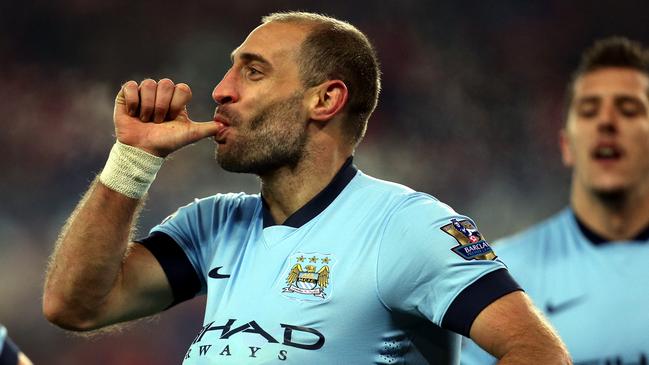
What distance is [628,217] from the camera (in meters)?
4.89

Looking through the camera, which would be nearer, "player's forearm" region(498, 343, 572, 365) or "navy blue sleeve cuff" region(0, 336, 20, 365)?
"player's forearm" region(498, 343, 572, 365)

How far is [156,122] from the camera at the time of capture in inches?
119

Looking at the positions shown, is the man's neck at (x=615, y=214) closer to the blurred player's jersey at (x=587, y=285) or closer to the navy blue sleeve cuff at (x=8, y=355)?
the blurred player's jersey at (x=587, y=285)

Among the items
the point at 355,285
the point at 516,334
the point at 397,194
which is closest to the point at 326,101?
the point at 397,194

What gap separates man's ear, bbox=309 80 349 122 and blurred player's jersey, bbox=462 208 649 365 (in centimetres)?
157

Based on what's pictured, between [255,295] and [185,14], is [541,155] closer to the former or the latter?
[185,14]

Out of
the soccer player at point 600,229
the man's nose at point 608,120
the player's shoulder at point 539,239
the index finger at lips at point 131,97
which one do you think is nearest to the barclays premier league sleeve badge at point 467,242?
the index finger at lips at point 131,97

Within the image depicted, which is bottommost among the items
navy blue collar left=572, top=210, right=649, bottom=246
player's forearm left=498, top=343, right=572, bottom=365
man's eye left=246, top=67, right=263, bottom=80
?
player's forearm left=498, top=343, right=572, bottom=365

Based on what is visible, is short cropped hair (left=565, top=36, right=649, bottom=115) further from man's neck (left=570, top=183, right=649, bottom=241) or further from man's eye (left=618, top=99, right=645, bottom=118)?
man's neck (left=570, top=183, right=649, bottom=241)

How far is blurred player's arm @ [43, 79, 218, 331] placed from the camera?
2.88m

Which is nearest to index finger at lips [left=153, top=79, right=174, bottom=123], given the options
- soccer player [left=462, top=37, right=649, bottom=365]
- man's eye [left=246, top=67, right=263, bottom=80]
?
man's eye [left=246, top=67, right=263, bottom=80]

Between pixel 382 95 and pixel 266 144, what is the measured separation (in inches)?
203

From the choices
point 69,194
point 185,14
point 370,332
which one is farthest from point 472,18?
point 370,332

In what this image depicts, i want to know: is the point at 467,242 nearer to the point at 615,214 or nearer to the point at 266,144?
the point at 266,144
